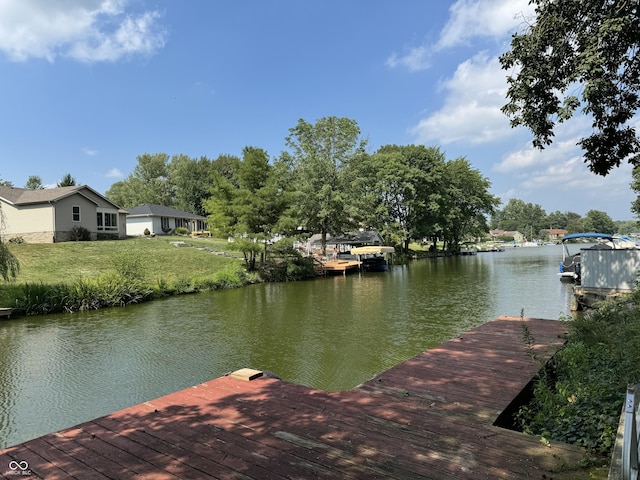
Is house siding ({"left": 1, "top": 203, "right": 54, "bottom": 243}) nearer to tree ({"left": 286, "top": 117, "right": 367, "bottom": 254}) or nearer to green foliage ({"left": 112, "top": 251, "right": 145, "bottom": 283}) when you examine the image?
green foliage ({"left": 112, "top": 251, "right": 145, "bottom": 283})

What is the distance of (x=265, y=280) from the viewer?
28016 millimetres

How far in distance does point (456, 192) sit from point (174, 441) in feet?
200

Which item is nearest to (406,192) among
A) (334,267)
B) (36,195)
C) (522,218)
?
(334,267)

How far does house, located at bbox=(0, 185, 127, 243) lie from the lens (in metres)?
30.5

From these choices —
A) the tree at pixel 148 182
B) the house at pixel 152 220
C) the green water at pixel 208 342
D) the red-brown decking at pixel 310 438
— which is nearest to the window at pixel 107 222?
the house at pixel 152 220

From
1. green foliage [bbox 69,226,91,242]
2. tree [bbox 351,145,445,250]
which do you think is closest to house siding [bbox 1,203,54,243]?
green foliage [bbox 69,226,91,242]

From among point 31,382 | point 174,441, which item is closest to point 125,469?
point 174,441

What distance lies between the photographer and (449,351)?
23.6ft

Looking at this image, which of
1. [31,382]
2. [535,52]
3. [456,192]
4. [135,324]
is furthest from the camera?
[456,192]

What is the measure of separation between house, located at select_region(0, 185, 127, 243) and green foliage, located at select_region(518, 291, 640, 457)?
3457 centimetres

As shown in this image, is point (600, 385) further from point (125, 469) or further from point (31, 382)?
point (31, 382)

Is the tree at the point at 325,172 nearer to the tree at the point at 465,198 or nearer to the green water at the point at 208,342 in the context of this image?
the green water at the point at 208,342

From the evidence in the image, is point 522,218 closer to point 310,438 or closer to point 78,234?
point 78,234

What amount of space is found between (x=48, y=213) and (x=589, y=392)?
35730 millimetres
